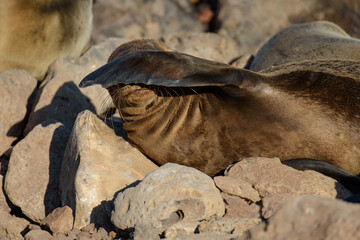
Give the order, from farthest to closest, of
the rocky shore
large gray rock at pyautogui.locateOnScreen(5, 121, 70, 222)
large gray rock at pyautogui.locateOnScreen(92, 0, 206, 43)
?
large gray rock at pyautogui.locateOnScreen(92, 0, 206, 43) → large gray rock at pyautogui.locateOnScreen(5, 121, 70, 222) → the rocky shore

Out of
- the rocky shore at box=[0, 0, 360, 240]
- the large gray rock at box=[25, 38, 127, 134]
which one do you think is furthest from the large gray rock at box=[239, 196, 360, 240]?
the large gray rock at box=[25, 38, 127, 134]

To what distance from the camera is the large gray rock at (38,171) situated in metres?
4.00

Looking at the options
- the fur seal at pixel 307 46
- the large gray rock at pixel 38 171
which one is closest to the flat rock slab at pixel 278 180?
the large gray rock at pixel 38 171

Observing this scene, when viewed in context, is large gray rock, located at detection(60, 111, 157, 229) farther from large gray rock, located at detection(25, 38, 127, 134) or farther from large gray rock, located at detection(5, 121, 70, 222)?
large gray rock, located at detection(25, 38, 127, 134)

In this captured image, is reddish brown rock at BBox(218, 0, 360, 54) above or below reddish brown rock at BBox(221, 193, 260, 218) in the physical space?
below

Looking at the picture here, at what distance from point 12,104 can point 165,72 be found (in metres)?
2.31

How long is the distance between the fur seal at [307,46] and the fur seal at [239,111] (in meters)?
1.37

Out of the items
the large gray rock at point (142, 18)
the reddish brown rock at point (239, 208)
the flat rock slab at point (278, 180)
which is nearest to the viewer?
the reddish brown rock at point (239, 208)

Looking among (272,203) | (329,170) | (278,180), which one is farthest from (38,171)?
(329,170)

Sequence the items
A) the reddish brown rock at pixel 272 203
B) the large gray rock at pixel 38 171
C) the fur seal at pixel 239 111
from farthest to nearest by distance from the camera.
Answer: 1. the large gray rock at pixel 38 171
2. the fur seal at pixel 239 111
3. the reddish brown rock at pixel 272 203

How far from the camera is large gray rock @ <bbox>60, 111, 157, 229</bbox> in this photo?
3.55 meters

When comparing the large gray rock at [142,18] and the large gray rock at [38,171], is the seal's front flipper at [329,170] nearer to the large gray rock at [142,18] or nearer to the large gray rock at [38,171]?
the large gray rock at [38,171]

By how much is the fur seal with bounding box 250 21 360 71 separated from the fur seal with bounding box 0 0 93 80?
2392mm

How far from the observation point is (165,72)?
3.39 metres
